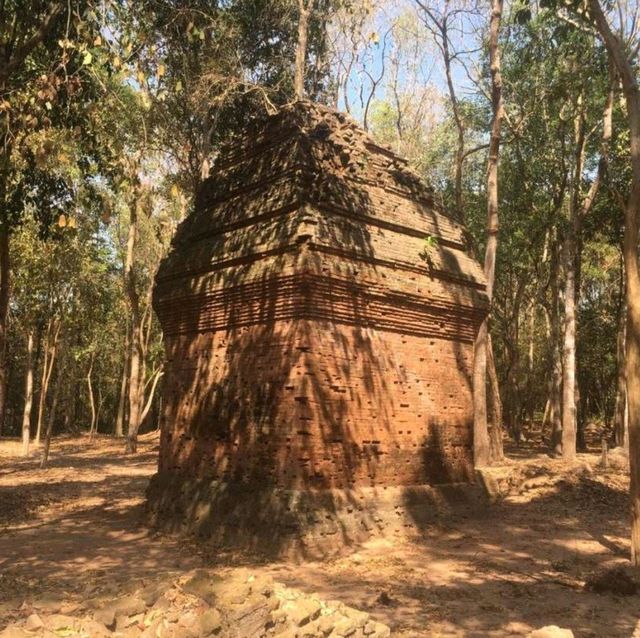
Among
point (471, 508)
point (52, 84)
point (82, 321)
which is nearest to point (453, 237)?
point (471, 508)

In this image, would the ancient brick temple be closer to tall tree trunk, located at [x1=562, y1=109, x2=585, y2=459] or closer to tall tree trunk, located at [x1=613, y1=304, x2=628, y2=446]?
tall tree trunk, located at [x1=562, y1=109, x2=585, y2=459]

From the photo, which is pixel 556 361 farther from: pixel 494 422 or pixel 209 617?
pixel 209 617

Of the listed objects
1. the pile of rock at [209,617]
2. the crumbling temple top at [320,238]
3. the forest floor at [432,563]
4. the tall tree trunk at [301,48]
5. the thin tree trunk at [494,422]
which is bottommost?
the forest floor at [432,563]

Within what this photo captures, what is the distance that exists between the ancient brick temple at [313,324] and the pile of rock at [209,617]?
8.19ft

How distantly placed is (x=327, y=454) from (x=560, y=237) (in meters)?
17.2

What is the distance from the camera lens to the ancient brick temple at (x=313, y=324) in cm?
743

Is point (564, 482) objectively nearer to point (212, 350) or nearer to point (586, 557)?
point (586, 557)

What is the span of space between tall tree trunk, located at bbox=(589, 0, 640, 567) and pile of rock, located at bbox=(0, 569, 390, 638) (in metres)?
3.99

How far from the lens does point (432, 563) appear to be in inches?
272

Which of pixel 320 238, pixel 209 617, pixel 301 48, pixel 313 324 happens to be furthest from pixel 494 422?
pixel 209 617

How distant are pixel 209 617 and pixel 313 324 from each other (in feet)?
12.7

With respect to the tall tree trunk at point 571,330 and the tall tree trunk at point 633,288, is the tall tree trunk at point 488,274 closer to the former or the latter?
the tall tree trunk at point 571,330

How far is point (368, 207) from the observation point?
8.50 metres

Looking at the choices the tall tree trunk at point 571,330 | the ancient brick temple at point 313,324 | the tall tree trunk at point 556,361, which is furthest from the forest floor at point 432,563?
the tall tree trunk at point 556,361
